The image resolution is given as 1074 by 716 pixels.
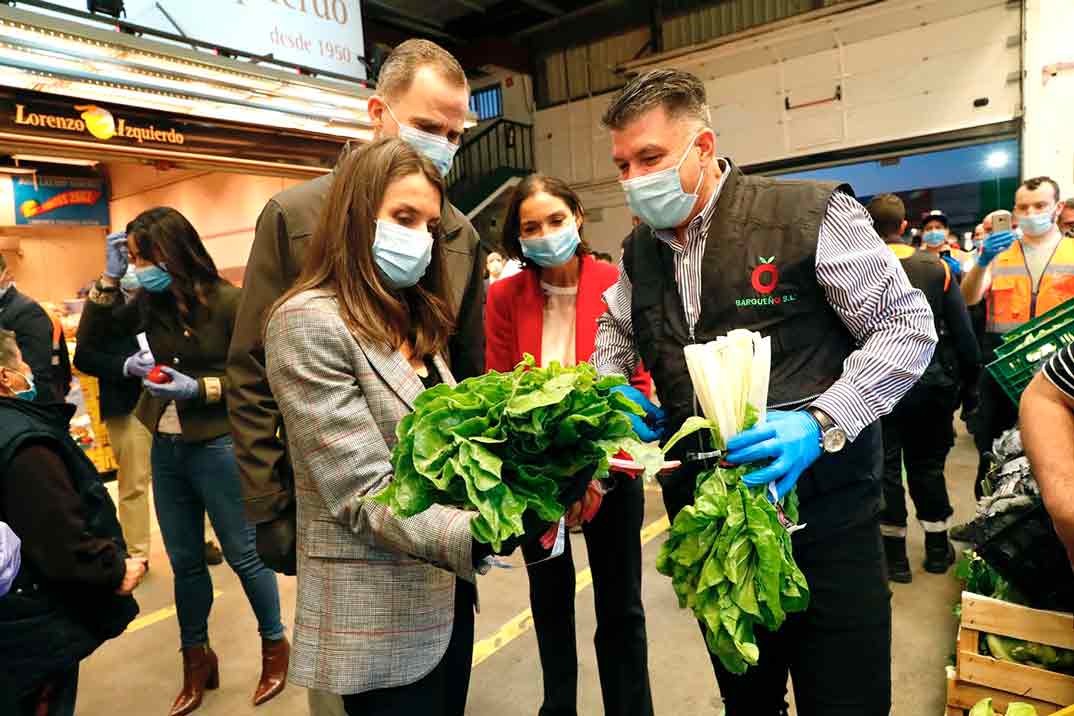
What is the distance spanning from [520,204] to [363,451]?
4.73 ft

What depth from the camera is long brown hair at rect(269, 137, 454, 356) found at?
4.56ft

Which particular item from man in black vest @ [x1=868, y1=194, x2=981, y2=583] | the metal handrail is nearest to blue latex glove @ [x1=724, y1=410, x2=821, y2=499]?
man in black vest @ [x1=868, y1=194, x2=981, y2=583]

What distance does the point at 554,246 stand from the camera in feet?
7.77

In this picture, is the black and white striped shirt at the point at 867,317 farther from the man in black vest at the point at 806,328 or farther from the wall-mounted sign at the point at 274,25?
the wall-mounted sign at the point at 274,25

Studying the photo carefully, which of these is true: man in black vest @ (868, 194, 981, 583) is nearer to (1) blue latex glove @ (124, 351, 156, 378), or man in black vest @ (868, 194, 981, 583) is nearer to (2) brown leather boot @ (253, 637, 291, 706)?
(2) brown leather boot @ (253, 637, 291, 706)

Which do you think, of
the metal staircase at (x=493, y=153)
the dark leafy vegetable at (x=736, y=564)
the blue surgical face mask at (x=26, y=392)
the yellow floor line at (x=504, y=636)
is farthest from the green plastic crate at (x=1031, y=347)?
the metal staircase at (x=493, y=153)

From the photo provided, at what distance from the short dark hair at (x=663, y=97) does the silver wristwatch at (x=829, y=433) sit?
2.49 feet

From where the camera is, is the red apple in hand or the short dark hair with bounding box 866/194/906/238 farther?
the short dark hair with bounding box 866/194/906/238

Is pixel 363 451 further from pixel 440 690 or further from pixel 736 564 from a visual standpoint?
pixel 736 564

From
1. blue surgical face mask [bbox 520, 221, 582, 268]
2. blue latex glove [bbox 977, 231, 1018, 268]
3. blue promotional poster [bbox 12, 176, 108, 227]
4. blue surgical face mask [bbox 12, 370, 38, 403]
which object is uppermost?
blue promotional poster [bbox 12, 176, 108, 227]

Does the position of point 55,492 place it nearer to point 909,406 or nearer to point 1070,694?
point 1070,694

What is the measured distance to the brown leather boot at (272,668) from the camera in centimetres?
270

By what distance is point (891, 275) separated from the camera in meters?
1.41

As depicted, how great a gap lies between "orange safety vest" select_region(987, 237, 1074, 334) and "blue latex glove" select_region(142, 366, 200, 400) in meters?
4.19
